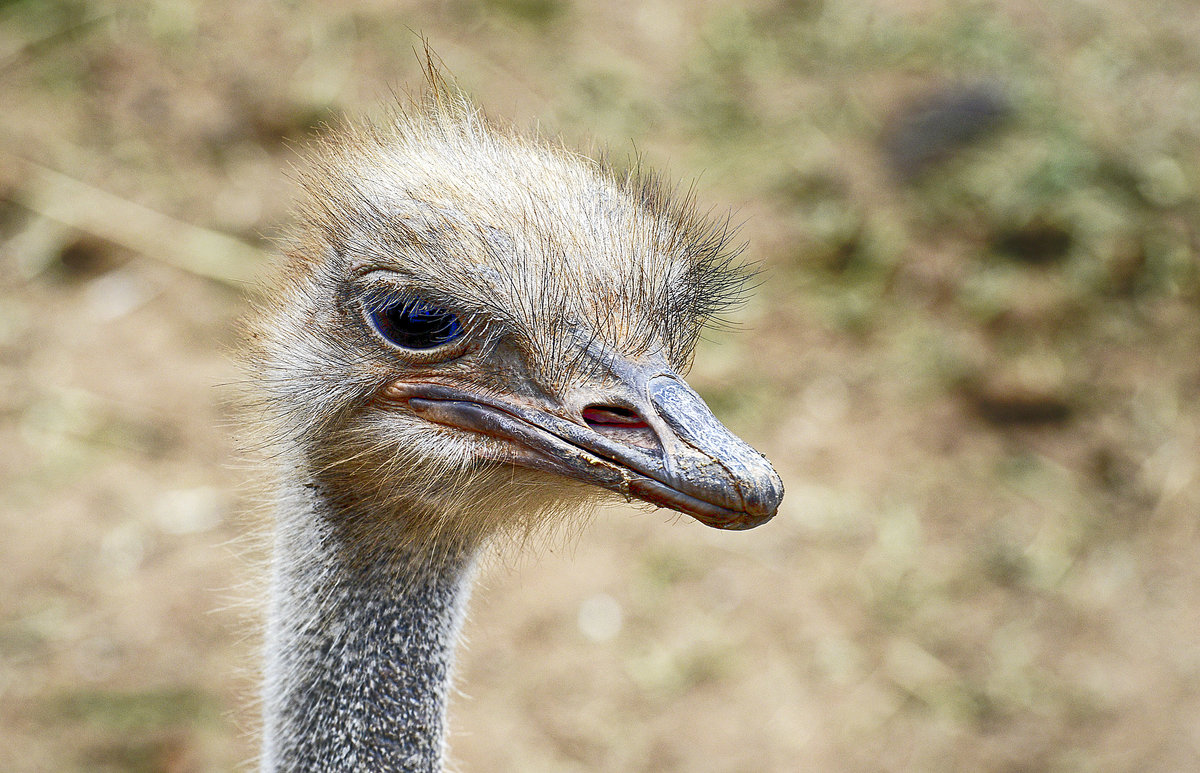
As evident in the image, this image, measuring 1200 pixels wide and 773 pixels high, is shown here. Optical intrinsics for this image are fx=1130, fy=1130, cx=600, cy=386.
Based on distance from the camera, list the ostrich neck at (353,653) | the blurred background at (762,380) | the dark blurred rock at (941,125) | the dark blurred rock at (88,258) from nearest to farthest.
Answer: the ostrich neck at (353,653) → the blurred background at (762,380) → the dark blurred rock at (88,258) → the dark blurred rock at (941,125)

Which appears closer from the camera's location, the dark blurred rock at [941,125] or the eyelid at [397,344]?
the eyelid at [397,344]

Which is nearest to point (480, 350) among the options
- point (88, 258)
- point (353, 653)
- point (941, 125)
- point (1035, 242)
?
point (353, 653)

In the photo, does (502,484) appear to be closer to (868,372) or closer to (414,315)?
(414,315)

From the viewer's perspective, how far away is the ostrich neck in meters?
1.42

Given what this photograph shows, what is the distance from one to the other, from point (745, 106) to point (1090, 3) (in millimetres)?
1562

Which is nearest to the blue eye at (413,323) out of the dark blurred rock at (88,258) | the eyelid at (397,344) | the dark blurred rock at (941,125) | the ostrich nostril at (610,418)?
the eyelid at (397,344)

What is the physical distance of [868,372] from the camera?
3.73m

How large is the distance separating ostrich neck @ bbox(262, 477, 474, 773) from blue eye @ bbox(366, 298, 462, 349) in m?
0.25

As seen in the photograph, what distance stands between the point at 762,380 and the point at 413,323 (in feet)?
8.07

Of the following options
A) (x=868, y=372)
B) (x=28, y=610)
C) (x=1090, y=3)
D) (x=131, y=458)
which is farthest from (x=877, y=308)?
(x=28, y=610)

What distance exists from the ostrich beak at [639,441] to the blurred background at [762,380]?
20.0 inches

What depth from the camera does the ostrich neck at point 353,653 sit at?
142cm

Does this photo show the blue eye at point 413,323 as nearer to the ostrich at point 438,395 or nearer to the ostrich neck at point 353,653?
the ostrich at point 438,395

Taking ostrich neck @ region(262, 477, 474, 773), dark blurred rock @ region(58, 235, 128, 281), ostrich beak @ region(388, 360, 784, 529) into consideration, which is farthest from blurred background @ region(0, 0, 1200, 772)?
ostrich beak @ region(388, 360, 784, 529)
